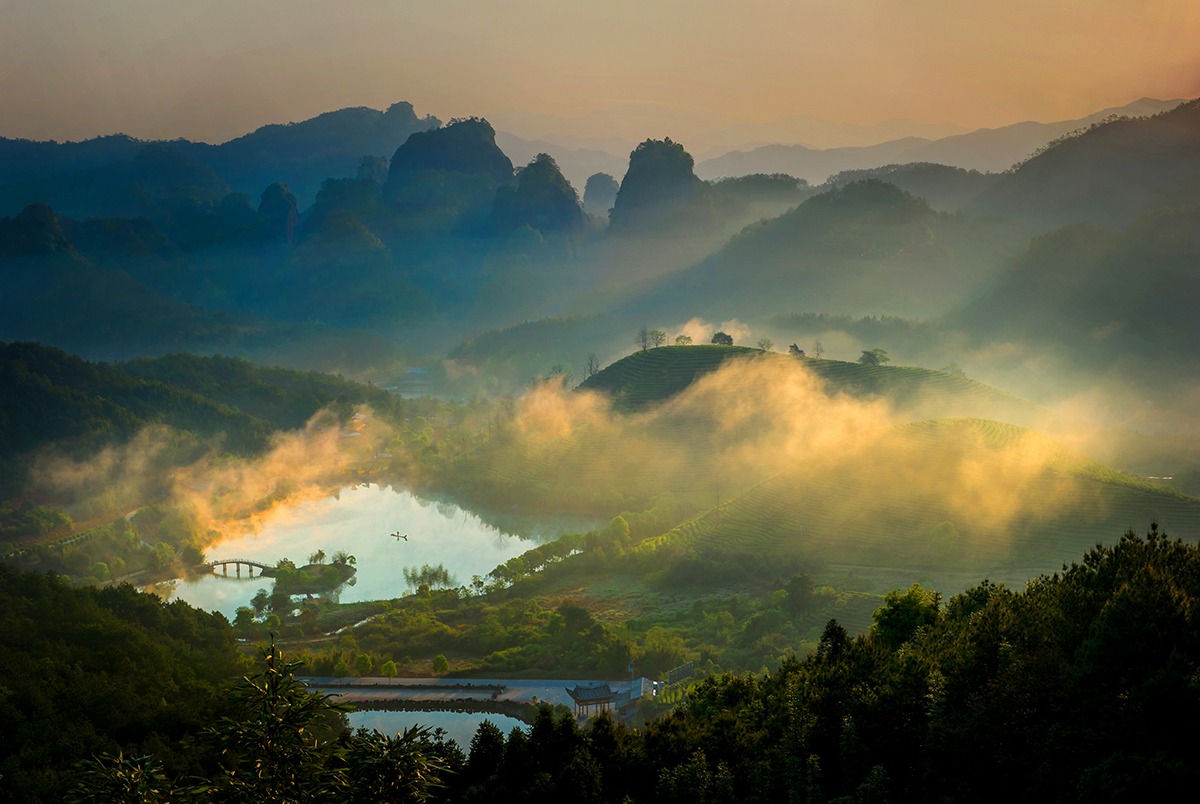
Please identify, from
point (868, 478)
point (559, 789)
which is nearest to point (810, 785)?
point (559, 789)

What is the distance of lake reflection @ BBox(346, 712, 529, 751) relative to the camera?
4125 centimetres

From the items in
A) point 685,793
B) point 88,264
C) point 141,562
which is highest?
point 88,264

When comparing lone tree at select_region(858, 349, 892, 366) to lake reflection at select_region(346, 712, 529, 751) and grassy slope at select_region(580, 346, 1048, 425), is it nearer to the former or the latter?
grassy slope at select_region(580, 346, 1048, 425)

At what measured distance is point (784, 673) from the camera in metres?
29.4

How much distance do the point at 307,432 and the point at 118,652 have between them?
252 ft

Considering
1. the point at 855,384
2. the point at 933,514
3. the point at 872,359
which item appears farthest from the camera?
the point at 872,359

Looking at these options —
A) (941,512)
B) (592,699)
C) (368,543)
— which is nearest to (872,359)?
(941,512)

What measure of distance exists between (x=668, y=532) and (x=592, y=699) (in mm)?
29654

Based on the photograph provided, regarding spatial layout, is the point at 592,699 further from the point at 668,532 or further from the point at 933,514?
the point at 933,514

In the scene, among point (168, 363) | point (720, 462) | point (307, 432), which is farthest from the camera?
point (168, 363)

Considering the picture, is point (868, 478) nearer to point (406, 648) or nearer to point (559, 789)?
point (406, 648)

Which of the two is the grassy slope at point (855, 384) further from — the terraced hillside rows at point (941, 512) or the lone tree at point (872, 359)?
the terraced hillside rows at point (941, 512)

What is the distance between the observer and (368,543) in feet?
260

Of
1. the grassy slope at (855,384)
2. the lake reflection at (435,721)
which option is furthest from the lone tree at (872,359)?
the lake reflection at (435,721)
